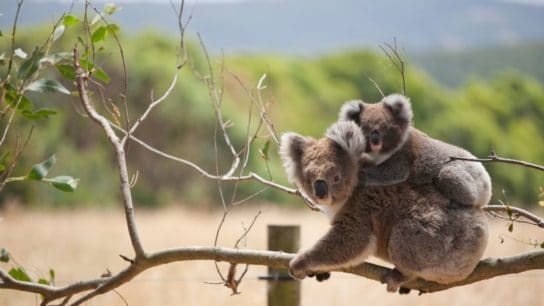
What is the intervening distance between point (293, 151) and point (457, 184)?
1.87 feet

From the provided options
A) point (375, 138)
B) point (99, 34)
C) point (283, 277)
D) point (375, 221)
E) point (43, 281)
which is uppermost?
point (99, 34)

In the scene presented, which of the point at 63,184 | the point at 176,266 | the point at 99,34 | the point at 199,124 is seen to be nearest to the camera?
the point at 63,184

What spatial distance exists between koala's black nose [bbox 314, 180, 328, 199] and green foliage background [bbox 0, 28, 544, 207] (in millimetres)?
9019

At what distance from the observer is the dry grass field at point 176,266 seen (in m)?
4.16

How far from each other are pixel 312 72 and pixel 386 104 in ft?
56.8

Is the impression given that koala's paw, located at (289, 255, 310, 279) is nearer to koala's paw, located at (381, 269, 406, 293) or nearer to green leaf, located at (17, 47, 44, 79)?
koala's paw, located at (381, 269, 406, 293)

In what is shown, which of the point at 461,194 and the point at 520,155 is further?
the point at 520,155

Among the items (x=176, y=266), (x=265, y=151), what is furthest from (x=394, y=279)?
(x=176, y=266)

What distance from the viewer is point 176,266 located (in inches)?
244

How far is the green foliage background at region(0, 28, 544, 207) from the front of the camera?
1334cm

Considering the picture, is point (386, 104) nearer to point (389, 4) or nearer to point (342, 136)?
point (342, 136)

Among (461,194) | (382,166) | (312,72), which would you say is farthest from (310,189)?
(312,72)

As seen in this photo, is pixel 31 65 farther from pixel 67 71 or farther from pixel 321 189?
pixel 321 189

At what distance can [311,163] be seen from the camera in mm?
2504
